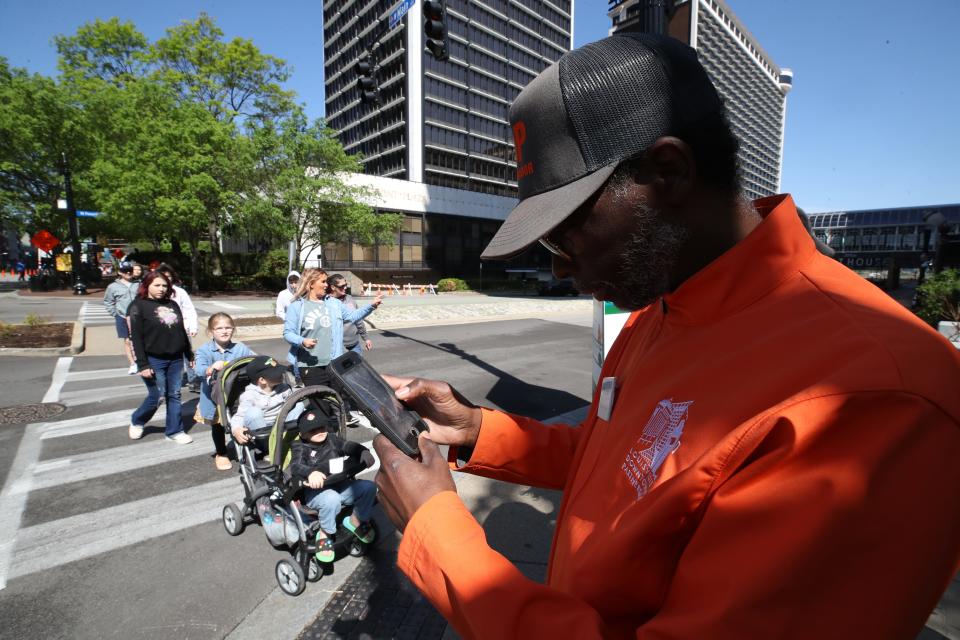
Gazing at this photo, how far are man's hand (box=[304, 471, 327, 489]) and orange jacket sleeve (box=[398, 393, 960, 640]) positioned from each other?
9.73 ft

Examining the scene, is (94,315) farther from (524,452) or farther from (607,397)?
(607,397)

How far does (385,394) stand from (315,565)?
2462 mm

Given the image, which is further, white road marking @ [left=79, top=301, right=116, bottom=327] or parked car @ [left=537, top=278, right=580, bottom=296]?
parked car @ [left=537, top=278, right=580, bottom=296]

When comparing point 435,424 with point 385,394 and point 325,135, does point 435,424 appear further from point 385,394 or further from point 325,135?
point 325,135

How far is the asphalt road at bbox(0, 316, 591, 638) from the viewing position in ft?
9.62

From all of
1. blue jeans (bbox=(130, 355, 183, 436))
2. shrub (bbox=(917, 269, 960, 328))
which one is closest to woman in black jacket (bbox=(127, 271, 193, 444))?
blue jeans (bbox=(130, 355, 183, 436))

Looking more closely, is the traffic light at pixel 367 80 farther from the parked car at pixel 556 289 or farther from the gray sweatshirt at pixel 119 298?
the parked car at pixel 556 289

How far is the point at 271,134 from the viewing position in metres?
23.4

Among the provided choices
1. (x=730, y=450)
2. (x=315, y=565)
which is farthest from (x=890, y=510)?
(x=315, y=565)

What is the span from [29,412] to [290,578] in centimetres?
630

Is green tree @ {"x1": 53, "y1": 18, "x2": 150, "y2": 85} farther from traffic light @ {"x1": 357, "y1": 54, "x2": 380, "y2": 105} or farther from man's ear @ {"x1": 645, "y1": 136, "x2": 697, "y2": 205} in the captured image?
man's ear @ {"x1": 645, "y1": 136, "x2": 697, "y2": 205}

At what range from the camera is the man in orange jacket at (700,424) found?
0.61 m

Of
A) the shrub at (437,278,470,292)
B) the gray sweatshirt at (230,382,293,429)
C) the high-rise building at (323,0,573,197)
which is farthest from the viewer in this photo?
the high-rise building at (323,0,573,197)

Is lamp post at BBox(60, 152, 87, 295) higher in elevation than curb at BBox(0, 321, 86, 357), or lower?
higher
